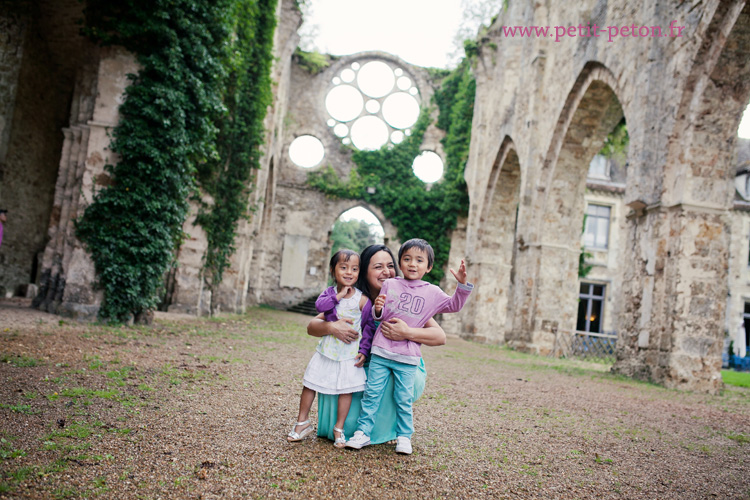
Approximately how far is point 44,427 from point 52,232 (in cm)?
667

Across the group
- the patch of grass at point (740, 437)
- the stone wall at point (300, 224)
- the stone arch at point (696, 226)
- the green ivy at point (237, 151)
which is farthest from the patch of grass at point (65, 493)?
the stone wall at point (300, 224)

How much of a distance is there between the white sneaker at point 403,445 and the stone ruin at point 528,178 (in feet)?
18.4

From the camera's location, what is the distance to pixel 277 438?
111 inches

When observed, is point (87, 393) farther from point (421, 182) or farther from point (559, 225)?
point (421, 182)

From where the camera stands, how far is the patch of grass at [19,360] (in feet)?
12.9

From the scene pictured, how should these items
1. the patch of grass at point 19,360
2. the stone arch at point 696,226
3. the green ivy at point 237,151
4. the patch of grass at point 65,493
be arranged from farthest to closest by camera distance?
the green ivy at point 237,151
the stone arch at point 696,226
the patch of grass at point 19,360
the patch of grass at point 65,493

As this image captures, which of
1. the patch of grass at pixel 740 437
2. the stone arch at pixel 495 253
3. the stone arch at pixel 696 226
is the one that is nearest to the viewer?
the patch of grass at pixel 740 437

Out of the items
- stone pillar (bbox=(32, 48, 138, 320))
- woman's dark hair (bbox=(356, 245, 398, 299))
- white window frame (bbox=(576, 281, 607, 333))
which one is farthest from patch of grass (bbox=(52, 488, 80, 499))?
white window frame (bbox=(576, 281, 607, 333))

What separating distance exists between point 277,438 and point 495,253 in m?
14.6

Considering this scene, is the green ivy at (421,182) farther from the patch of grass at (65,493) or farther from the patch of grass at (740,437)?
the patch of grass at (65,493)

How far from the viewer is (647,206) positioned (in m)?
7.72

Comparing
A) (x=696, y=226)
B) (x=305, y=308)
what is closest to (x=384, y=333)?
(x=696, y=226)

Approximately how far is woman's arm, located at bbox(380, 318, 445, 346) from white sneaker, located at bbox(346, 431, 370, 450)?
532mm

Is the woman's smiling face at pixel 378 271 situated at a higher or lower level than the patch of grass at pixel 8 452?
higher
